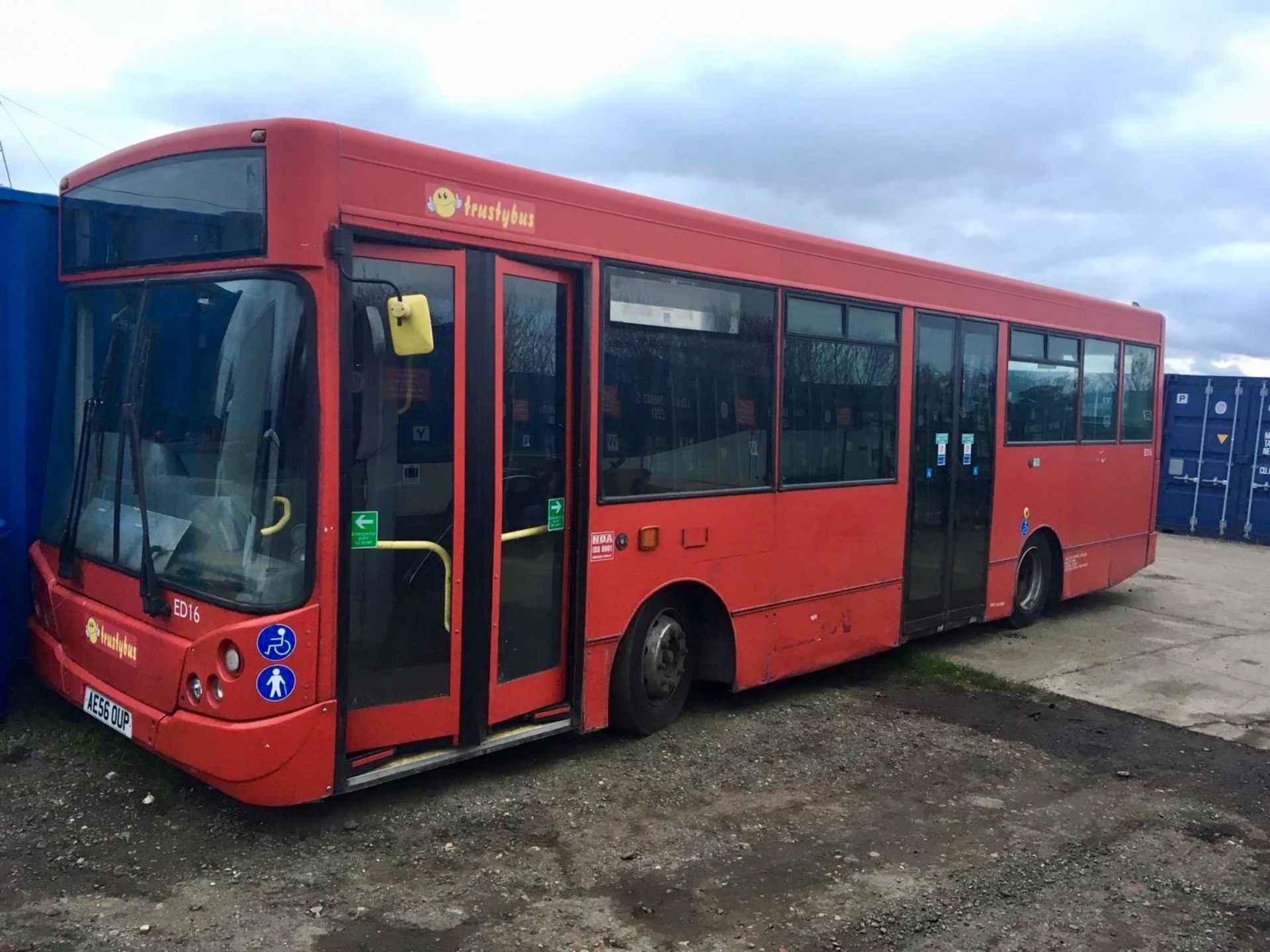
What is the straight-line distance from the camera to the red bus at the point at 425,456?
14.2ft

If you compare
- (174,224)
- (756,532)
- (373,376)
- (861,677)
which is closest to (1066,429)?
(861,677)

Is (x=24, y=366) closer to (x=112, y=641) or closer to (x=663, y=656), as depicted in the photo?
(x=112, y=641)

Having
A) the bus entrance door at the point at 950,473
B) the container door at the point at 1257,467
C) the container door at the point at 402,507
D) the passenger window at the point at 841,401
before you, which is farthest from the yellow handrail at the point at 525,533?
the container door at the point at 1257,467

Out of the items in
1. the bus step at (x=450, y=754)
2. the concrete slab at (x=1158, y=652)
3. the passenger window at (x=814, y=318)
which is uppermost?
the passenger window at (x=814, y=318)

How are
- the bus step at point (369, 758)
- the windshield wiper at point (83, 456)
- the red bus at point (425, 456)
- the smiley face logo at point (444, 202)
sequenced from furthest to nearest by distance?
the windshield wiper at point (83, 456)
the smiley face logo at point (444, 202)
the bus step at point (369, 758)
the red bus at point (425, 456)

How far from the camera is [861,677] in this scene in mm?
7906

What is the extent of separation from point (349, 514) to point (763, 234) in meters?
3.31

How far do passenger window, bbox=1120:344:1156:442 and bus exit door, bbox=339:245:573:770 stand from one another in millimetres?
7485

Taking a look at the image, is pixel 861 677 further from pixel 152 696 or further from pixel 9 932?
pixel 9 932

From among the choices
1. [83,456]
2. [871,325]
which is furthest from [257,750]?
[871,325]

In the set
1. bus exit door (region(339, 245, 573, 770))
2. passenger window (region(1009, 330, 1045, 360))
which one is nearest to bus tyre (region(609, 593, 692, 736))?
bus exit door (region(339, 245, 573, 770))

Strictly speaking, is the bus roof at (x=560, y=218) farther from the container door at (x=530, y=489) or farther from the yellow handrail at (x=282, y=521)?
the yellow handrail at (x=282, y=521)

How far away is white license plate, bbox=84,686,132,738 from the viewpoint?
4.70 meters

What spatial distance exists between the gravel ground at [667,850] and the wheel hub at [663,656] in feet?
0.97
